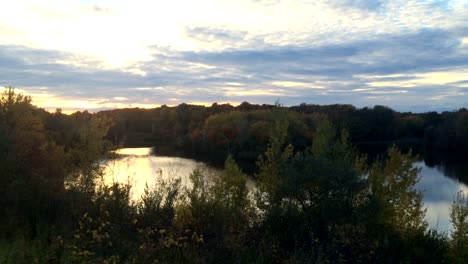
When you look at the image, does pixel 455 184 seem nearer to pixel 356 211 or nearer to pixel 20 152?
pixel 356 211

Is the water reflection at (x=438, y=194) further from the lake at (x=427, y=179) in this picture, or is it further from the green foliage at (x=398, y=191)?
the green foliage at (x=398, y=191)

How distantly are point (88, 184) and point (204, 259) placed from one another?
4846 millimetres

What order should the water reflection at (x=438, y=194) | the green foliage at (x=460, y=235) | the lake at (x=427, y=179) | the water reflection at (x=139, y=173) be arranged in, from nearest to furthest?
the green foliage at (x=460, y=235) < the water reflection at (x=139, y=173) < the lake at (x=427, y=179) < the water reflection at (x=438, y=194)

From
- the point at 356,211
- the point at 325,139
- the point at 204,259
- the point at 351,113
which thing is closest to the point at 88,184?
the point at 204,259

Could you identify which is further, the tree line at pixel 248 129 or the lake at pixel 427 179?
the tree line at pixel 248 129

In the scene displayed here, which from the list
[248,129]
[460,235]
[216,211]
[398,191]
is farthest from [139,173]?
[248,129]

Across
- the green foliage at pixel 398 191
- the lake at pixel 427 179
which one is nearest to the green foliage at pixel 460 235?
the green foliage at pixel 398 191

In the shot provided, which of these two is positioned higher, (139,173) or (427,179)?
(139,173)

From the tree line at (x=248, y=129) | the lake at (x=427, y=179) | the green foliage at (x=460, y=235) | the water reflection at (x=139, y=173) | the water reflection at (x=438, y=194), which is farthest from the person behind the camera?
the tree line at (x=248, y=129)

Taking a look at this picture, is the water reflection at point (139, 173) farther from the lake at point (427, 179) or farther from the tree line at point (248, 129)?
the tree line at point (248, 129)

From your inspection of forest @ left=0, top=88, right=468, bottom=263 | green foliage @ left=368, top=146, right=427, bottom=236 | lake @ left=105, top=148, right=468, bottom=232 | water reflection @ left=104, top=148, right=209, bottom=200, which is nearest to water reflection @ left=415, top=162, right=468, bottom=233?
lake @ left=105, top=148, right=468, bottom=232

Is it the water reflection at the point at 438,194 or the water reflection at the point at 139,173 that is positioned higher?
the water reflection at the point at 139,173

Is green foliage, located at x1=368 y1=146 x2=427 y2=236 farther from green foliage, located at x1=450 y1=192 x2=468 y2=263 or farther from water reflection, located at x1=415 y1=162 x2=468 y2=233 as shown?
water reflection, located at x1=415 y1=162 x2=468 y2=233

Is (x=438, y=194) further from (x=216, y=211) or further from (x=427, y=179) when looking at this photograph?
(x=216, y=211)
